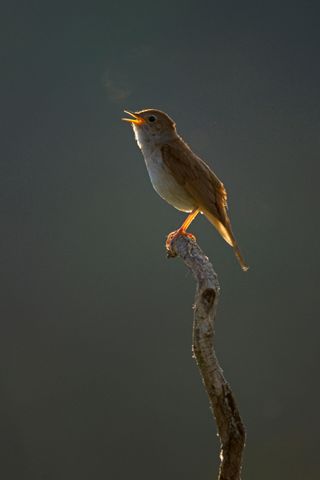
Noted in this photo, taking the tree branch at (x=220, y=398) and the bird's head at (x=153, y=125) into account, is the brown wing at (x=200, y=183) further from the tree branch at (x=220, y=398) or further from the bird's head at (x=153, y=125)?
the tree branch at (x=220, y=398)

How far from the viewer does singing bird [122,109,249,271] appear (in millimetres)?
3408

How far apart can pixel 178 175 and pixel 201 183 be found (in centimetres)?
15

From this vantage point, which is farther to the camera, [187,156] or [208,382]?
[187,156]

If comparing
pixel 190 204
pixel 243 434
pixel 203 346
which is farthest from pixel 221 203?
pixel 243 434

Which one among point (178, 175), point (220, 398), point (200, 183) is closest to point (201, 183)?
point (200, 183)

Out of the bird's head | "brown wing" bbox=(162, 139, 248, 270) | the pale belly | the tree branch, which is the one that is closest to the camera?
the tree branch

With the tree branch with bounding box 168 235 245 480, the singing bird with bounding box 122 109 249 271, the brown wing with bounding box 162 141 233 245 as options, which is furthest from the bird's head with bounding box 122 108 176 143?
the tree branch with bounding box 168 235 245 480

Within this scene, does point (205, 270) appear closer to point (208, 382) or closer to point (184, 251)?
point (184, 251)

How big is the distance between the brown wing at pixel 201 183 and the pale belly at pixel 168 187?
31mm

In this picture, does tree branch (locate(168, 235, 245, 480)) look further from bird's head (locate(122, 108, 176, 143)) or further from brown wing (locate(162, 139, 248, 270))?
Answer: bird's head (locate(122, 108, 176, 143))

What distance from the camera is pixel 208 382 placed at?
2.45 m

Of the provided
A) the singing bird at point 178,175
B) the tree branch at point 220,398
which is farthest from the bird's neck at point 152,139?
the tree branch at point 220,398

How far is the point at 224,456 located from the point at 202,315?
585 millimetres

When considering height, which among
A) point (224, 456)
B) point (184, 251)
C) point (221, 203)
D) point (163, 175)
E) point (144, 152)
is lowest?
point (224, 456)
